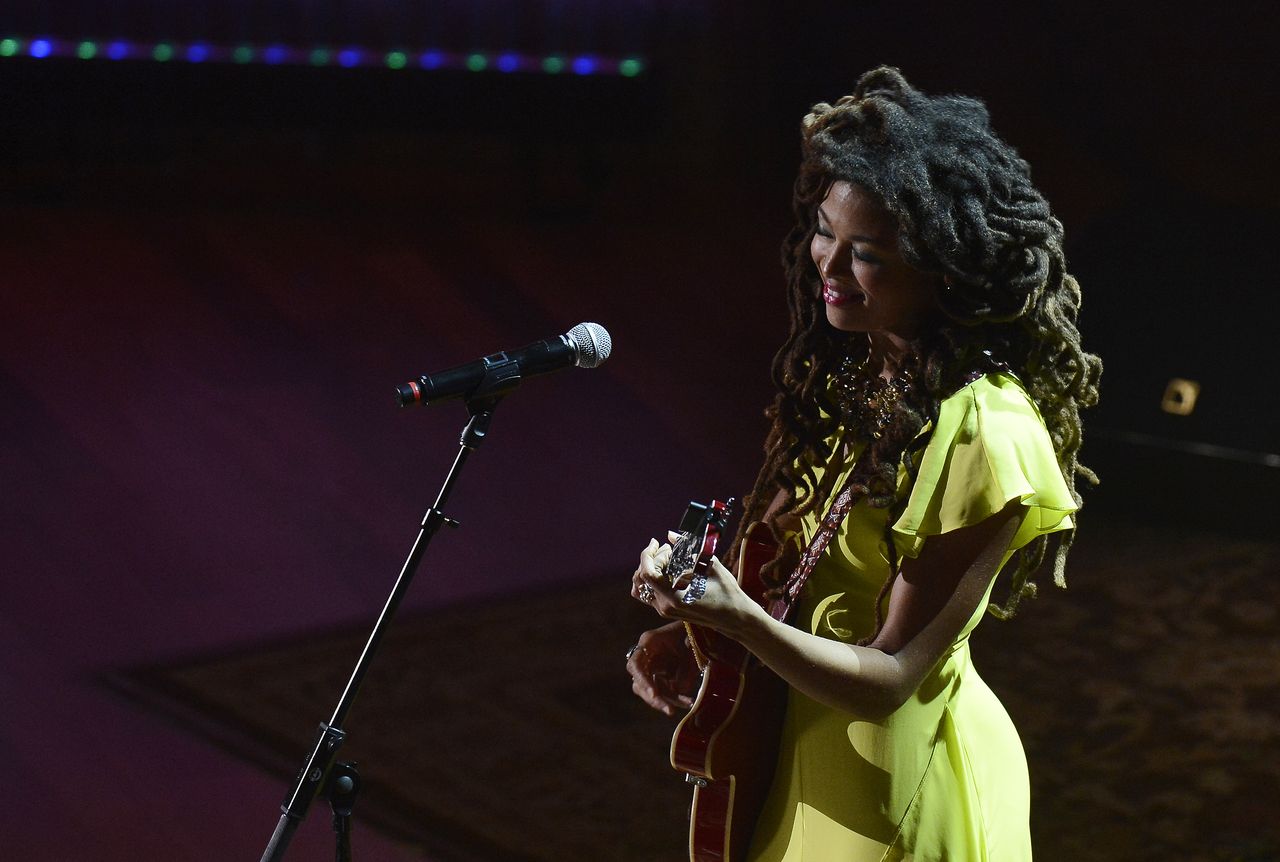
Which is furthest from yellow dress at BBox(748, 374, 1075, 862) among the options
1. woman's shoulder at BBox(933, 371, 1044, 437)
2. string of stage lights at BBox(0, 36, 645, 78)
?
string of stage lights at BBox(0, 36, 645, 78)

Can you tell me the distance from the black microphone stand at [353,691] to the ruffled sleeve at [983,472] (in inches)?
21.2

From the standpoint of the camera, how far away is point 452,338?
283 inches

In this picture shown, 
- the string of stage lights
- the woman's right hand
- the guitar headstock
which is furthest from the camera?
the string of stage lights

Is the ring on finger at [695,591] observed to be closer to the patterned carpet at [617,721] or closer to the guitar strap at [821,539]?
the guitar strap at [821,539]

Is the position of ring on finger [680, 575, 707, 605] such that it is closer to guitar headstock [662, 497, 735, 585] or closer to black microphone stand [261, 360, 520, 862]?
guitar headstock [662, 497, 735, 585]

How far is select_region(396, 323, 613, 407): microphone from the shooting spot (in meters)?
1.99

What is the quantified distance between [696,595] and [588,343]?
49cm

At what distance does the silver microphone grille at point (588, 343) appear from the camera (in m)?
2.12

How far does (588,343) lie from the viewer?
2131mm

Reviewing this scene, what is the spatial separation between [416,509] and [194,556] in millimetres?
833


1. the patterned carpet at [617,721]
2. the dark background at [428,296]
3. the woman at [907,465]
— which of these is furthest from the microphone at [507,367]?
the dark background at [428,296]

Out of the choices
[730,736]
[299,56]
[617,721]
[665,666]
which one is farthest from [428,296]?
[730,736]

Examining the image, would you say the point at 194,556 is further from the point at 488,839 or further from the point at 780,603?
the point at 780,603

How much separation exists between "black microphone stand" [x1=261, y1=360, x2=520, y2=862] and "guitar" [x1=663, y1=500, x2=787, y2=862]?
36cm
